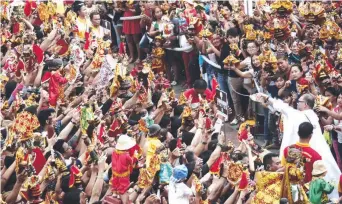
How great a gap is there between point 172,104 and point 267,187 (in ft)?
11.6

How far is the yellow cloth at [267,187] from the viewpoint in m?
9.04

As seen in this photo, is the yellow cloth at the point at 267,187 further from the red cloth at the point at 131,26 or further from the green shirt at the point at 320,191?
the red cloth at the point at 131,26

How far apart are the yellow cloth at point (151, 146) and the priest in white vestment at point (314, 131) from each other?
4.36 ft

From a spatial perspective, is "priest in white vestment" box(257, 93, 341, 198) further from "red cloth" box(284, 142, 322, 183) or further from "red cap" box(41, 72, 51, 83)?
"red cap" box(41, 72, 51, 83)

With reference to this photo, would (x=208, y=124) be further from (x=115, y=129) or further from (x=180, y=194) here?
(x=180, y=194)

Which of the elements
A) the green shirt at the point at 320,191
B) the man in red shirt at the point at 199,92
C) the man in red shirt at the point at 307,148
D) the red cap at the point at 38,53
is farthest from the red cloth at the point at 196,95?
the green shirt at the point at 320,191

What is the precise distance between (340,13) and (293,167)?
696 cm

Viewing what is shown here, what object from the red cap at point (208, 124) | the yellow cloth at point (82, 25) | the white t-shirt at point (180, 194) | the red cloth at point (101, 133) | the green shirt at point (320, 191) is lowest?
the yellow cloth at point (82, 25)

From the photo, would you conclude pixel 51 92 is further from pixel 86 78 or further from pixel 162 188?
pixel 162 188

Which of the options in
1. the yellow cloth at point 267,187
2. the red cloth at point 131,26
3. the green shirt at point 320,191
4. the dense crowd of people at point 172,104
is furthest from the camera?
the red cloth at point 131,26

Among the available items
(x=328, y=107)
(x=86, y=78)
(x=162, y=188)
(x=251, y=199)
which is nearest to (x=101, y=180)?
(x=162, y=188)

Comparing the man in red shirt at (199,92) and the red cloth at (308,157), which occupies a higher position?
the red cloth at (308,157)

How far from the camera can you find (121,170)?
10227mm

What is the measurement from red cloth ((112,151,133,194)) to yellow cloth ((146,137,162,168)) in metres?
0.27
